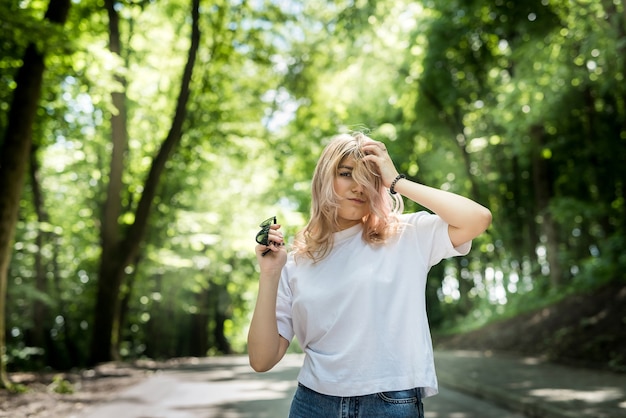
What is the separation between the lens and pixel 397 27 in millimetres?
27000

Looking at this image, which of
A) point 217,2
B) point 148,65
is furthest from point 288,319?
point 148,65

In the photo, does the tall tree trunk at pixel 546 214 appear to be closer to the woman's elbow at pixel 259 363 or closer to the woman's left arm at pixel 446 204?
the woman's left arm at pixel 446 204

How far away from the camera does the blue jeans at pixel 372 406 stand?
2.58 meters

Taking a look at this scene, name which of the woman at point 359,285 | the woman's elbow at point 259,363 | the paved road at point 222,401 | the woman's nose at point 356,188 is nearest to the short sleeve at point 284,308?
the woman at point 359,285

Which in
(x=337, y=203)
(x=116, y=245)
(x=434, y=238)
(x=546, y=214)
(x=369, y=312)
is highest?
(x=546, y=214)

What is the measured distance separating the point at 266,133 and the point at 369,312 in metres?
21.6

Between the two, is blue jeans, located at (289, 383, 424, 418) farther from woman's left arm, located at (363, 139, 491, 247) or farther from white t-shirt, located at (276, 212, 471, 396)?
woman's left arm, located at (363, 139, 491, 247)

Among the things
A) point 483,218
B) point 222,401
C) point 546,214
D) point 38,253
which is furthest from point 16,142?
point 546,214

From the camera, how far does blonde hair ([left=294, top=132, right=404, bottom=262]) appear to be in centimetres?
279

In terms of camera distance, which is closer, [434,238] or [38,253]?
[434,238]

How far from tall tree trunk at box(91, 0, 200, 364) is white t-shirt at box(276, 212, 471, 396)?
56.0 ft

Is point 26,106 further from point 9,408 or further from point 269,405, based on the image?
point 269,405

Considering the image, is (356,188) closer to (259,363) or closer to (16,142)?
(259,363)

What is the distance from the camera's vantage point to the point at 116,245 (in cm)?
2025
